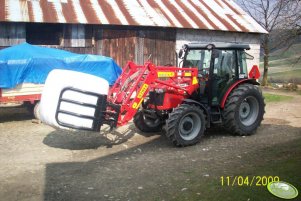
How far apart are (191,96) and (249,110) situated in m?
1.68

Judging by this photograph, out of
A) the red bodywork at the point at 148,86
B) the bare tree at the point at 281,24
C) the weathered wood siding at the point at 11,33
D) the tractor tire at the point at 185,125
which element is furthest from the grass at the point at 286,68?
the weathered wood siding at the point at 11,33

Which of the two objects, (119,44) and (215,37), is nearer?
(119,44)

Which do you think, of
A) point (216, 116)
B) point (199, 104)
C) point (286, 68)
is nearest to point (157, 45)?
point (216, 116)

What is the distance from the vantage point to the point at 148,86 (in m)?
7.27

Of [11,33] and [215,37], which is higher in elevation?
[215,37]

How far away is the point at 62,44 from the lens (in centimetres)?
1384

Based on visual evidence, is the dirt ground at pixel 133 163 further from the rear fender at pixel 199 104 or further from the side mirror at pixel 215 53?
the side mirror at pixel 215 53

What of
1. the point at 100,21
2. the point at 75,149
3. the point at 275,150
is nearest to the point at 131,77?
the point at 75,149

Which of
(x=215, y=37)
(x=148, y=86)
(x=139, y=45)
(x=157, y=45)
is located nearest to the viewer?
(x=148, y=86)

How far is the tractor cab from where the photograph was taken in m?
8.00

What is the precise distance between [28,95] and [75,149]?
3.42 metres

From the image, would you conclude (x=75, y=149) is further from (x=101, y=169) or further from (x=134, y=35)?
(x=134, y=35)
